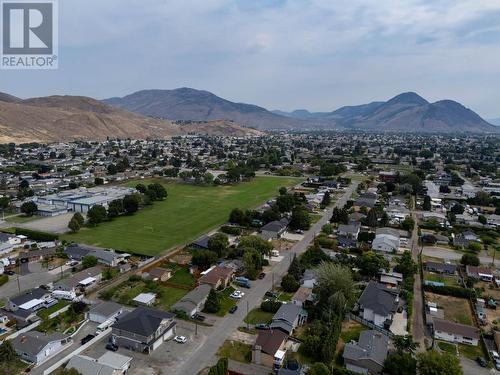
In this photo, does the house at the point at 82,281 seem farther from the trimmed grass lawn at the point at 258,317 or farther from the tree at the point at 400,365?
the tree at the point at 400,365

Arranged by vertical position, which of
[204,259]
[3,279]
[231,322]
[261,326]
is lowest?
[3,279]

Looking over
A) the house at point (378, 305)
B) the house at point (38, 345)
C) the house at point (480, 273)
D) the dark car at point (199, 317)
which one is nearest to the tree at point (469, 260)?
the house at point (480, 273)

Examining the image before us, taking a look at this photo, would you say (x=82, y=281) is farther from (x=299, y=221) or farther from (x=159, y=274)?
(x=299, y=221)

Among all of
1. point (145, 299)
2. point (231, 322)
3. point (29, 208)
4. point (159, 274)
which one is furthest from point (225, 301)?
point (29, 208)

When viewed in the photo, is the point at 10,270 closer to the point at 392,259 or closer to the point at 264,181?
the point at 392,259

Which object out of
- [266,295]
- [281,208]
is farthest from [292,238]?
[266,295]

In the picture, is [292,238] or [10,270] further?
[292,238]
